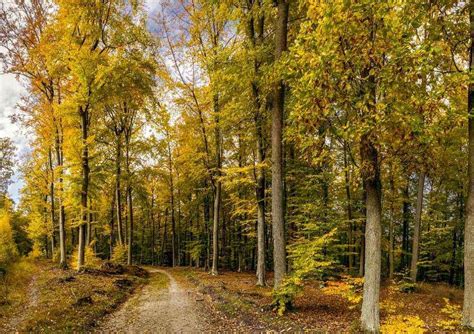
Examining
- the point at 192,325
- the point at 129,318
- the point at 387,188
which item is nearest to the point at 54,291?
the point at 129,318

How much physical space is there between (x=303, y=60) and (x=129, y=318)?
28.7 feet

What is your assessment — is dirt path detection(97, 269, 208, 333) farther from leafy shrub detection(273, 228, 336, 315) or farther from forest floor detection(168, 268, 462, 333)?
leafy shrub detection(273, 228, 336, 315)

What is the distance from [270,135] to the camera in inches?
570

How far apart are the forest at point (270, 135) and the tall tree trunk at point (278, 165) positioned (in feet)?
0.15

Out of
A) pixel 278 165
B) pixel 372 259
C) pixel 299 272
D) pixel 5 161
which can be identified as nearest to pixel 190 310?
pixel 299 272

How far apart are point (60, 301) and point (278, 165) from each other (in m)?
8.40

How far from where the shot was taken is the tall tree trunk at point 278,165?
9.60 metres

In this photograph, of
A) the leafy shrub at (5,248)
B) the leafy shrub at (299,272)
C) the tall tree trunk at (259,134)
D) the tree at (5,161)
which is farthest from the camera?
the tree at (5,161)

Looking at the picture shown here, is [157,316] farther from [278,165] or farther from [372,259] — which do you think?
[372,259]

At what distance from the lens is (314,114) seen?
704 centimetres

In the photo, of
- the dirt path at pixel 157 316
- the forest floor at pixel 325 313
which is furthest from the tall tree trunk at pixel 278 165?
the dirt path at pixel 157 316

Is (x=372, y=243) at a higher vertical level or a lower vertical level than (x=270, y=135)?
lower

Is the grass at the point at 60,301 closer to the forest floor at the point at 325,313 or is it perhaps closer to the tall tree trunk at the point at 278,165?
the forest floor at the point at 325,313

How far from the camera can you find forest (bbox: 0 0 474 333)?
246 inches
